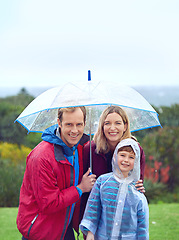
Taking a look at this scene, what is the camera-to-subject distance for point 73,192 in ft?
8.92

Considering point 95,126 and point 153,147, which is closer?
point 95,126

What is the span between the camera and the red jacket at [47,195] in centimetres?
263

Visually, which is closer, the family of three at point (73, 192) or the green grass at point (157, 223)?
the family of three at point (73, 192)

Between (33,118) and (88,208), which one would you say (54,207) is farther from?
(33,118)

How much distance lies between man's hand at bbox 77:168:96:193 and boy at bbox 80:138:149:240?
0.09m

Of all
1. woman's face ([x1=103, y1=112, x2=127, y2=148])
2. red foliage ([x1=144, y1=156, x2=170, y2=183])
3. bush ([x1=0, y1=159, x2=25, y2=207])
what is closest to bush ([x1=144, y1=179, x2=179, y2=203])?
red foliage ([x1=144, y1=156, x2=170, y2=183])

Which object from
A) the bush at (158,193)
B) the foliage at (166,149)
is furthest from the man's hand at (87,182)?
the foliage at (166,149)

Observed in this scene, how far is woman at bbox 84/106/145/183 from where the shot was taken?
9.82 ft

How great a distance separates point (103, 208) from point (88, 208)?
12 centimetres

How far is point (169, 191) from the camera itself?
30.1ft

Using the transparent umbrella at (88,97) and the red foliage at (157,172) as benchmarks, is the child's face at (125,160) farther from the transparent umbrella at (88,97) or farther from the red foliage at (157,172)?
the red foliage at (157,172)

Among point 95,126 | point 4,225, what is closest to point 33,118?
point 95,126

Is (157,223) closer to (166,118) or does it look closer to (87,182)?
(87,182)

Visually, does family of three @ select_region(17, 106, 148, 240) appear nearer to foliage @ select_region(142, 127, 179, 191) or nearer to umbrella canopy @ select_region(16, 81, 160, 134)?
umbrella canopy @ select_region(16, 81, 160, 134)
